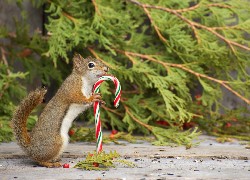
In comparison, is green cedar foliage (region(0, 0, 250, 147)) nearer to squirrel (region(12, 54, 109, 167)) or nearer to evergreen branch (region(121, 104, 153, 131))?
evergreen branch (region(121, 104, 153, 131))

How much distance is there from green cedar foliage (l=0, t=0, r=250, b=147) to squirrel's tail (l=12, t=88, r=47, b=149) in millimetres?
1374

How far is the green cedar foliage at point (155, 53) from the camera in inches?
219

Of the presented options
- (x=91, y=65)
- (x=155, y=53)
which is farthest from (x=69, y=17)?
(x=91, y=65)

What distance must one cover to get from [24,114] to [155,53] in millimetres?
2224

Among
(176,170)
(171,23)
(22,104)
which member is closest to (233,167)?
(176,170)

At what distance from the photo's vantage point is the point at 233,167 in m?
4.14

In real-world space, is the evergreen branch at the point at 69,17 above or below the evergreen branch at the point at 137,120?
above

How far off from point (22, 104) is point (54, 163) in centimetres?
44

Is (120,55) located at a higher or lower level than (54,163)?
higher

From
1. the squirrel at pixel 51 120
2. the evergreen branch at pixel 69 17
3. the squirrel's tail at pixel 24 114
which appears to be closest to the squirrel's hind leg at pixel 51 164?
the squirrel at pixel 51 120

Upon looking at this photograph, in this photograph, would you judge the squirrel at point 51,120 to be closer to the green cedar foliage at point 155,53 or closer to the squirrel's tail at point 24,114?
the squirrel's tail at point 24,114

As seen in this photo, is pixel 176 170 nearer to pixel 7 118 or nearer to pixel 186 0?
pixel 7 118

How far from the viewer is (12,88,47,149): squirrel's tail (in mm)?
4074

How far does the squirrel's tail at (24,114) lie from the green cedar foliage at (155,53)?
1374 millimetres
